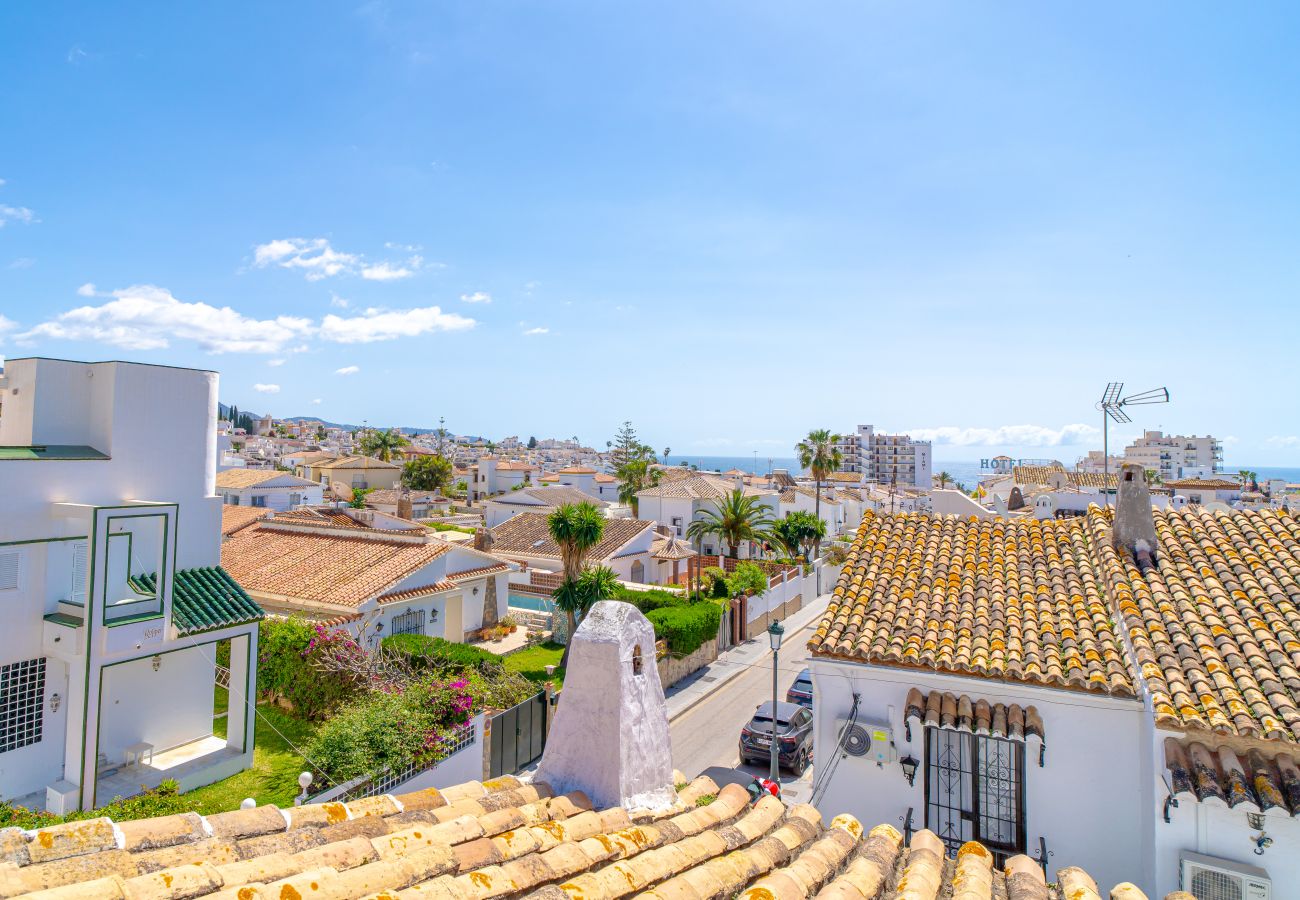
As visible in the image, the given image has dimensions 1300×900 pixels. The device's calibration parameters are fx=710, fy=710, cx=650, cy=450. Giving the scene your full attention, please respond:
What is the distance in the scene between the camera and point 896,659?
9.60 meters

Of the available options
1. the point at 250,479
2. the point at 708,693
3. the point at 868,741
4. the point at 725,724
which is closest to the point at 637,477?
the point at 250,479

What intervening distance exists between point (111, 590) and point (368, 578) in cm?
858

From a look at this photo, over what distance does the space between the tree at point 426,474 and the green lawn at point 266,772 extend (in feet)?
234

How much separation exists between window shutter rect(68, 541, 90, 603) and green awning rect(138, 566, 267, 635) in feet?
3.05

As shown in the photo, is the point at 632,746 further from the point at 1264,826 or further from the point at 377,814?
the point at 1264,826

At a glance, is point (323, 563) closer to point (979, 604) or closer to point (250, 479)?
point (979, 604)

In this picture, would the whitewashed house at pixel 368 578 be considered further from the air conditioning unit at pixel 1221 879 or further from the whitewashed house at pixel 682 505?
the whitewashed house at pixel 682 505

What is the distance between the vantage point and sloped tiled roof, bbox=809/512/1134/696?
362 inches

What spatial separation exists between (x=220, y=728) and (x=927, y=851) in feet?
57.9

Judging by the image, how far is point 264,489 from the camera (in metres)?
56.6

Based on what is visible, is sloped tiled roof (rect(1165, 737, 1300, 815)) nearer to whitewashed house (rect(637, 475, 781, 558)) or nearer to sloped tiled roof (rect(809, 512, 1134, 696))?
sloped tiled roof (rect(809, 512, 1134, 696))

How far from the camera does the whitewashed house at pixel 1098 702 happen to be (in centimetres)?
750

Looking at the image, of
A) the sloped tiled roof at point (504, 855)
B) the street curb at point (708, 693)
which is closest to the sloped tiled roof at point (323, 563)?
the street curb at point (708, 693)

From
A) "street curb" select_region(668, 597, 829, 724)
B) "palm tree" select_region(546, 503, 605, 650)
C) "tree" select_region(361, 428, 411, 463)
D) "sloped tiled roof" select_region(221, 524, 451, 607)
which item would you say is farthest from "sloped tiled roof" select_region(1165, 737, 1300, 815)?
"tree" select_region(361, 428, 411, 463)
